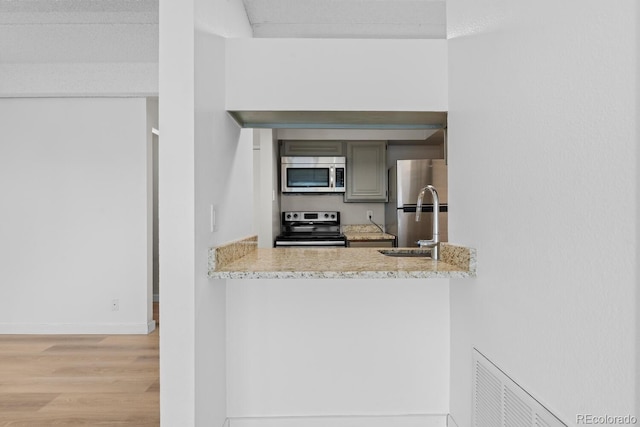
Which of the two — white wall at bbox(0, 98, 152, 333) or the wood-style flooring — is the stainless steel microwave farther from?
the wood-style flooring

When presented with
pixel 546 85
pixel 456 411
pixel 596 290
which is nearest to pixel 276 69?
pixel 546 85

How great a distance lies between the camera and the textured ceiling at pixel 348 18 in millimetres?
2684

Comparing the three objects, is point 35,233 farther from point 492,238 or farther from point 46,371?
point 492,238

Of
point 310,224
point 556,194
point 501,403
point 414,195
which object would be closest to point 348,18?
point 414,195

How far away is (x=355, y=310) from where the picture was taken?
220cm

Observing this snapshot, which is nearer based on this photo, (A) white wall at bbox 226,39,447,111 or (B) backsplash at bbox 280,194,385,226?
(A) white wall at bbox 226,39,447,111

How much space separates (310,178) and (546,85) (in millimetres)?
3646

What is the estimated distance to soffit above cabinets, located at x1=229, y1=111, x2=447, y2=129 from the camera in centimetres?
210

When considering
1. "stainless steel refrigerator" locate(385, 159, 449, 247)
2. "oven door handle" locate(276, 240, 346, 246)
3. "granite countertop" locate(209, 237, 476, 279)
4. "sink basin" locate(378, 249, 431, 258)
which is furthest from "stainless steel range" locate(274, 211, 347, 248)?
"granite countertop" locate(209, 237, 476, 279)

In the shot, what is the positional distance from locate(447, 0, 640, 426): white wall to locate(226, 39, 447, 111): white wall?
0.86ft

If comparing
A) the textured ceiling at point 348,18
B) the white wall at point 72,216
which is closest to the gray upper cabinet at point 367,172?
the textured ceiling at point 348,18

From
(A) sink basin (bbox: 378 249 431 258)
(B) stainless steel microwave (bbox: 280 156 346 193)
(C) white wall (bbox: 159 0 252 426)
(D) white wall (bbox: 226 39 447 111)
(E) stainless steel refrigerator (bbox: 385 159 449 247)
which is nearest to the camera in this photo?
(C) white wall (bbox: 159 0 252 426)

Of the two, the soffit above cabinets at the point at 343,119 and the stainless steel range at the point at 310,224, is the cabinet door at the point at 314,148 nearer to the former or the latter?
the stainless steel range at the point at 310,224

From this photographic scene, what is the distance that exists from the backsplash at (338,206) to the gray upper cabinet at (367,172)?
12.6 inches
